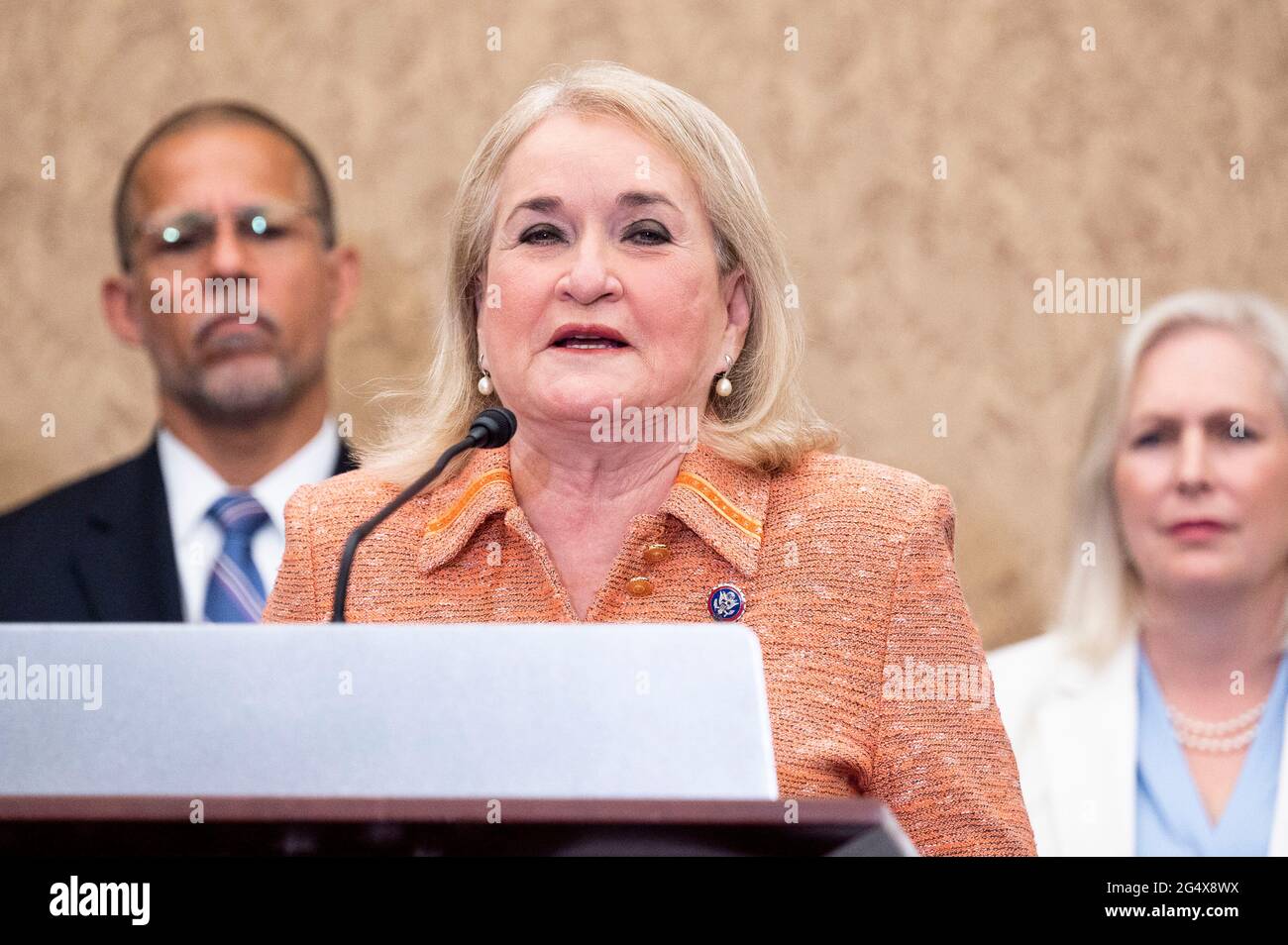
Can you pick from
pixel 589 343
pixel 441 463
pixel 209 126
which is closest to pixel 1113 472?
pixel 589 343

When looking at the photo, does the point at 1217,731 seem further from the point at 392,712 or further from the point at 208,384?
the point at 208,384

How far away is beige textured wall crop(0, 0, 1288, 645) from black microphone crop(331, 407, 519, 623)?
1589mm

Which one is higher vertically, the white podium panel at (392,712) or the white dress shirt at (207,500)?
the white dress shirt at (207,500)

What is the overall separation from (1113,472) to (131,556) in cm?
183

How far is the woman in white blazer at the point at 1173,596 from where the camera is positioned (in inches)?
97.2

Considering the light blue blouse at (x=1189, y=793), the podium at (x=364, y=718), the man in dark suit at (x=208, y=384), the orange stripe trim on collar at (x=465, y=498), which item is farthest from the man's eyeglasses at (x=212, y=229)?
the podium at (x=364, y=718)

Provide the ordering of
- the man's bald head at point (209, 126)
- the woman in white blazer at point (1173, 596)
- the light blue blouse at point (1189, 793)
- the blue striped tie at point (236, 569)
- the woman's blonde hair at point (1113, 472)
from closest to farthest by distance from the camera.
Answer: the light blue blouse at point (1189, 793)
the woman in white blazer at point (1173, 596)
the woman's blonde hair at point (1113, 472)
the blue striped tie at point (236, 569)
the man's bald head at point (209, 126)

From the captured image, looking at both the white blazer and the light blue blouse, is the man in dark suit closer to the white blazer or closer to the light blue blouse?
the white blazer

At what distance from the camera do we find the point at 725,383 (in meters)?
2.00

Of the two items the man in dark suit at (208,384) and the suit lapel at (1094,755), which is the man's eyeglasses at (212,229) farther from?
the suit lapel at (1094,755)

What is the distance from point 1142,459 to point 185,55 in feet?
7.20

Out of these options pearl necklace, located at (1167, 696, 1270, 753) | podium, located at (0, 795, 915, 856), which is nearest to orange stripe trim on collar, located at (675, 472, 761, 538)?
podium, located at (0, 795, 915, 856)

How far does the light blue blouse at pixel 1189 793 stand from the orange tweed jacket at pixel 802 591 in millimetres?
767

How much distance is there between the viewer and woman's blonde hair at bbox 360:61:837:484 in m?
1.93
